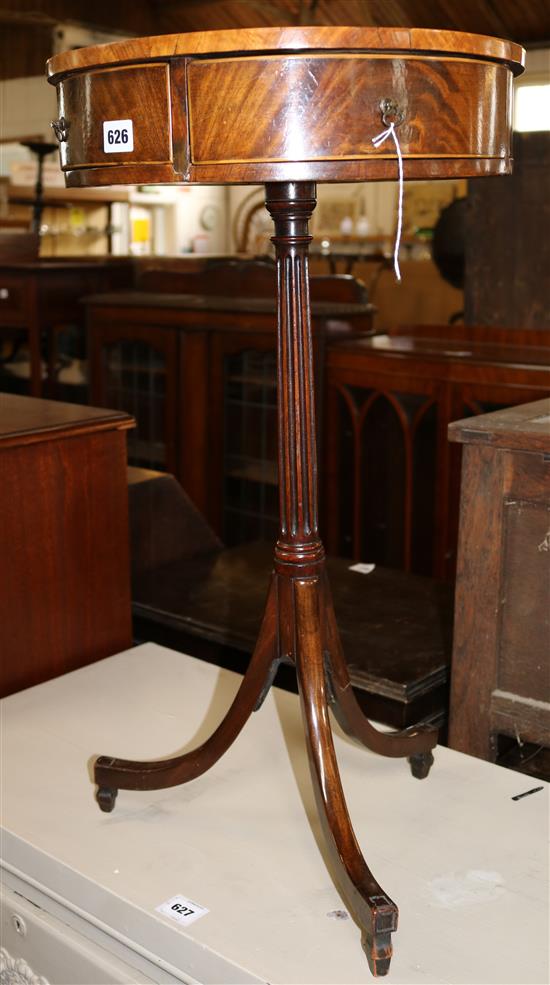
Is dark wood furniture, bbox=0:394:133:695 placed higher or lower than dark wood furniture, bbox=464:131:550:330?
lower

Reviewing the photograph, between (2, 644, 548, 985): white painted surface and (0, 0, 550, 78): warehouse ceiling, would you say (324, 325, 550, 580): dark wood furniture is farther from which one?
(0, 0, 550, 78): warehouse ceiling

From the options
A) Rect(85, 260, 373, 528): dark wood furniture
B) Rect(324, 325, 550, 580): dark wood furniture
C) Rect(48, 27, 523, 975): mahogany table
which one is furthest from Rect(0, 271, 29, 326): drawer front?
Rect(48, 27, 523, 975): mahogany table

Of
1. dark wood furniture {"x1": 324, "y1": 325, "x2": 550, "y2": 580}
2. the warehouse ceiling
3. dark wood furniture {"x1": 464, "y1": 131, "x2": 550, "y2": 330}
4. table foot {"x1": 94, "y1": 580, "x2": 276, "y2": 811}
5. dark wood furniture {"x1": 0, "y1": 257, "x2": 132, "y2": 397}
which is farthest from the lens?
the warehouse ceiling

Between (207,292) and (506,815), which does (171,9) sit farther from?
(506,815)

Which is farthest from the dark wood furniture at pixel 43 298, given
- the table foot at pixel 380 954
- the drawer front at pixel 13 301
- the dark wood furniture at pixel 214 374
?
the table foot at pixel 380 954

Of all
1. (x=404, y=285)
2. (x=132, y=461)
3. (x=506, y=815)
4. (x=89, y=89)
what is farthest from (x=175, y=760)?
(x=404, y=285)

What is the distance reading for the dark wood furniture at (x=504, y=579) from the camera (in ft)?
5.05

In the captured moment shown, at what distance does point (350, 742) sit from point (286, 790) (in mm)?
174

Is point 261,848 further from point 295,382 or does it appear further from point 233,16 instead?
point 233,16

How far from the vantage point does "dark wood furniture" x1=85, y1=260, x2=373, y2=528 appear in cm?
346

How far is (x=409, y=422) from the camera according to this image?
3.06 m

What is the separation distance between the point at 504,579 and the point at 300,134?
792 mm

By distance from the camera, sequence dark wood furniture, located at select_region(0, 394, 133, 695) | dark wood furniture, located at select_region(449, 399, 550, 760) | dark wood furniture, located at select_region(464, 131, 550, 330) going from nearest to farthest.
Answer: dark wood furniture, located at select_region(449, 399, 550, 760), dark wood furniture, located at select_region(0, 394, 133, 695), dark wood furniture, located at select_region(464, 131, 550, 330)

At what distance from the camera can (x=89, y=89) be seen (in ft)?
3.75
